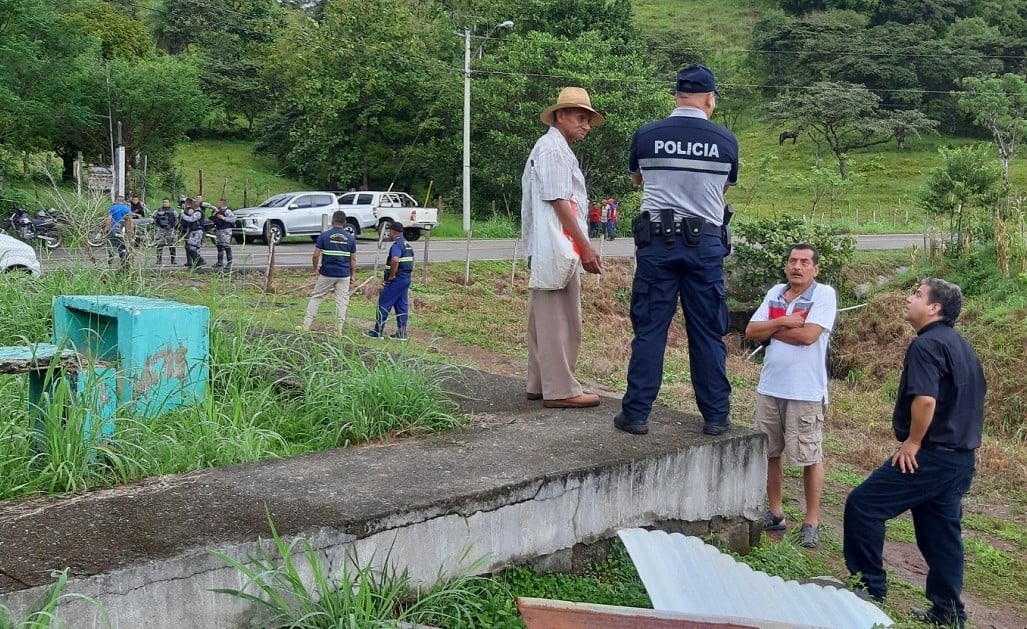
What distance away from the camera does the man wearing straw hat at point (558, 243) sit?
4539 millimetres

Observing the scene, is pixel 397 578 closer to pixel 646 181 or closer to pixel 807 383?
pixel 646 181

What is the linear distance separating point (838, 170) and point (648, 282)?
47.4 metres

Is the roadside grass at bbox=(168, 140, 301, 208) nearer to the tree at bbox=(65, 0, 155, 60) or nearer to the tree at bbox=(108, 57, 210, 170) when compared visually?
the tree at bbox=(108, 57, 210, 170)

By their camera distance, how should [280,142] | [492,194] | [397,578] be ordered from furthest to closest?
1. [280,142]
2. [492,194]
3. [397,578]

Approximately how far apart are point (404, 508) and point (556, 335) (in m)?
1.72

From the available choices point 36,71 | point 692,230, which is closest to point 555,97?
point 36,71

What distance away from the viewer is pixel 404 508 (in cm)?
321

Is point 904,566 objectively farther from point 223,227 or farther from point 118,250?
point 223,227

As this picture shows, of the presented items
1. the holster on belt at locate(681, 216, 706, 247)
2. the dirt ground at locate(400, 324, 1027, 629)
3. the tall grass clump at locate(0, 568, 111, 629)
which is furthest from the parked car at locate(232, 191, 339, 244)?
the tall grass clump at locate(0, 568, 111, 629)

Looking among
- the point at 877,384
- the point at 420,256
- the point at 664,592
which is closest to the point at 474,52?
the point at 420,256

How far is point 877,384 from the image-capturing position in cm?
1355

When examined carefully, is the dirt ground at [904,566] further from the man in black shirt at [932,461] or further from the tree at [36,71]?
the tree at [36,71]

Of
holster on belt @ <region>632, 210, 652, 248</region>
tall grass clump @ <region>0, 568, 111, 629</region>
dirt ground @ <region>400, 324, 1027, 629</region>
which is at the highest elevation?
holster on belt @ <region>632, 210, 652, 248</region>

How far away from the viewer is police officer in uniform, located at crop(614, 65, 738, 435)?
4348 millimetres
